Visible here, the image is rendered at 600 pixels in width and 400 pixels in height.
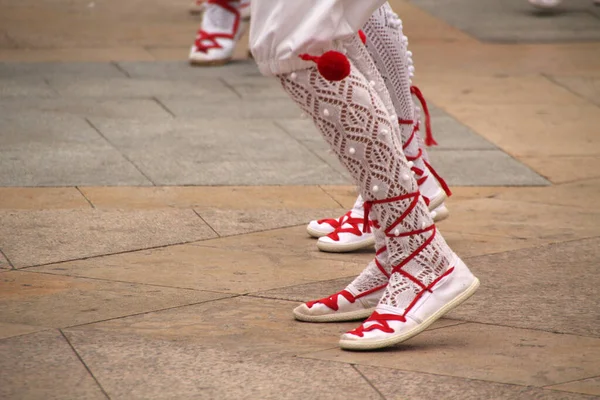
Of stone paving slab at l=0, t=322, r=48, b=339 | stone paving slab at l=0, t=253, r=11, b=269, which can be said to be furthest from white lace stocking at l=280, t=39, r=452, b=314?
stone paving slab at l=0, t=253, r=11, b=269

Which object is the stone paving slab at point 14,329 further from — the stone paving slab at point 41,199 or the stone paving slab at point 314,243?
the stone paving slab at point 41,199

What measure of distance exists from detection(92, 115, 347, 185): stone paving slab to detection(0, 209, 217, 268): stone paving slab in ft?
1.45

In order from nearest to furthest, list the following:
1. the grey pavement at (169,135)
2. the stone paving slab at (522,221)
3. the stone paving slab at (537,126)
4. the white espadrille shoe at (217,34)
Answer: the stone paving slab at (522,221)
the grey pavement at (169,135)
the stone paving slab at (537,126)
the white espadrille shoe at (217,34)

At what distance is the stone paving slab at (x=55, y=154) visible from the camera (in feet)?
14.4

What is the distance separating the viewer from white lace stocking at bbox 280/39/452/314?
8.98 feet

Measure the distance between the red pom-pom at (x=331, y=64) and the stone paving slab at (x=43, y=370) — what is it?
2.84 ft

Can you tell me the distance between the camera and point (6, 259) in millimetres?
3484

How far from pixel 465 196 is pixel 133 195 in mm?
1212

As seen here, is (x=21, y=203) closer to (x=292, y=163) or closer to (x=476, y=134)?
(x=292, y=163)

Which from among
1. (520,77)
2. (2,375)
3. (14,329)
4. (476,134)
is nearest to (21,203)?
(14,329)

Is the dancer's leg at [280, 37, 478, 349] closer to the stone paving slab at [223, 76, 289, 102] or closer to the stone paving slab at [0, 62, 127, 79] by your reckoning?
the stone paving slab at [223, 76, 289, 102]

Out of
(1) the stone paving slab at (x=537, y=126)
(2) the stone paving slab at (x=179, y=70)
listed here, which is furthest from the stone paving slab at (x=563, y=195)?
(2) the stone paving slab at (x=179, y=70)

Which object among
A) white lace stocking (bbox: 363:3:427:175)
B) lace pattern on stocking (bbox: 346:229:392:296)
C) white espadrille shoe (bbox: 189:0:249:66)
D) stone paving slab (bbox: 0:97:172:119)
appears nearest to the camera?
lace pattern on stocking (bbox: 346:229:392:296)

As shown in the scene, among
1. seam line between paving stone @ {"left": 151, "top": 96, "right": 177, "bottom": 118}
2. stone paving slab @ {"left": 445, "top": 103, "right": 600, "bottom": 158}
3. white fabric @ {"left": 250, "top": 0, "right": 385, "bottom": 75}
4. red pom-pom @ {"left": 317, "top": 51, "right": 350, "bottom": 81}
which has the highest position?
white fabric @ {"left": 250, "top": 0, "right": 385, "bottom": 75}
